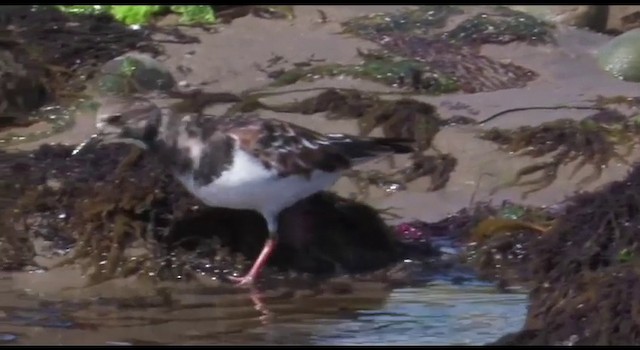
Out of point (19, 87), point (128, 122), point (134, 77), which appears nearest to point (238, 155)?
point (128, 122)

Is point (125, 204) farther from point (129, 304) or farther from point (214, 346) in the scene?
point (214, 346)

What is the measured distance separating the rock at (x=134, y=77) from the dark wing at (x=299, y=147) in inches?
96.2

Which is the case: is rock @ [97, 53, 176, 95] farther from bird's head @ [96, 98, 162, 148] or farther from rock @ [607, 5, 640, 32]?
rock @ [607, 5, 640, 32]

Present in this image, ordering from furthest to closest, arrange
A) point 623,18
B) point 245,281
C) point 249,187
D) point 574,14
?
point 623,18 < point 574,14 < point 245,281 < point 249,187

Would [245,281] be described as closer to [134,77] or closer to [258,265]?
[258,265]

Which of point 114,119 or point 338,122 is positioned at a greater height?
point 114,119

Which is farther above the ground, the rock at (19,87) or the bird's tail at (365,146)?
the bird's tail at (365,146)

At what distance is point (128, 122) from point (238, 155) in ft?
1.73

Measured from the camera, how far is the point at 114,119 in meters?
6.27

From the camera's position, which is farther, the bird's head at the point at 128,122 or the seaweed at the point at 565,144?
the seaweed at the point at 565,144

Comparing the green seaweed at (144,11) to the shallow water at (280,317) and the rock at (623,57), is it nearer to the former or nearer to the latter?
the rock at (623,57)

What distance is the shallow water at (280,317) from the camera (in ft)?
17.6

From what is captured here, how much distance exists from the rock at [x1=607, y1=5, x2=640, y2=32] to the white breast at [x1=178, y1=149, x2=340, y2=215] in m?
5.49

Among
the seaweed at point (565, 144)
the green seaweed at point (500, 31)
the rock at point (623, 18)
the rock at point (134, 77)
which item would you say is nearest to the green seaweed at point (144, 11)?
the rock at point (134, 77)
